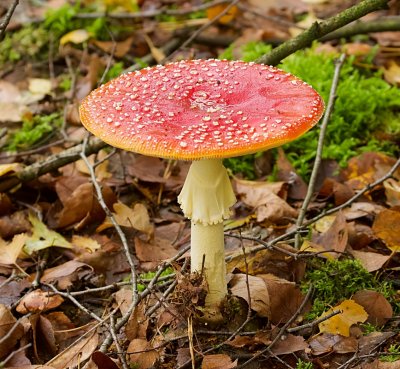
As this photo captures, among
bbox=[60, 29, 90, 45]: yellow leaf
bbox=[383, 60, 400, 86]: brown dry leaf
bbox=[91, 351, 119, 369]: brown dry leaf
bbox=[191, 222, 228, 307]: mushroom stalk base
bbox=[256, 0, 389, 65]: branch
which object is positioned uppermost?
bbox=[256, 0, 389, 65]: branch

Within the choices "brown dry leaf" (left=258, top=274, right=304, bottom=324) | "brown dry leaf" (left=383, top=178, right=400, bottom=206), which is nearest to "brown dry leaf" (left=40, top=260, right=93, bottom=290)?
"brown dry leaf" (left=258, top=274, right=304, bottom=324)

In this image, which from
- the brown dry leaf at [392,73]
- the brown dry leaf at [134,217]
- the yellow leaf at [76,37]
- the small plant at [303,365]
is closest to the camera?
the small plant at [303,365]

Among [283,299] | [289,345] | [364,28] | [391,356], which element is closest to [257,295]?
[283,299]

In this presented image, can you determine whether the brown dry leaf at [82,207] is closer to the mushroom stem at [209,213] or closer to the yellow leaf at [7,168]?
the yellow leaf at [7,168]

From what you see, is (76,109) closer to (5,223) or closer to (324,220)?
(5,223)

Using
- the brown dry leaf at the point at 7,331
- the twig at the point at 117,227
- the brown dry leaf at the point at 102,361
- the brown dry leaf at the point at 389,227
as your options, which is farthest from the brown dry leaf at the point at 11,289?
the brown dry leaf at the point at 389,227

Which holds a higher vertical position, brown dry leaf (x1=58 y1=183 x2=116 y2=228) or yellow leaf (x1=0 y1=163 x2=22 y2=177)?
yellow leaf (x1=0 y1=163 x2=22 y2=177)

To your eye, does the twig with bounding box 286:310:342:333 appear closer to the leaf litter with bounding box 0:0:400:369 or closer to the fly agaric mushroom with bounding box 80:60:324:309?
the leaf litter with bounding box 0:0:400:369
